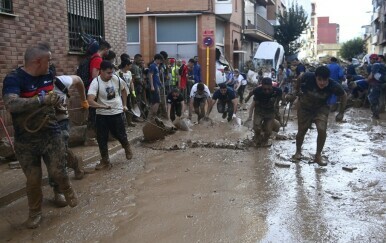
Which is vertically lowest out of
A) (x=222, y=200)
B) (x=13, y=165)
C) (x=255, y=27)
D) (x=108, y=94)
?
(x=222, y=200)

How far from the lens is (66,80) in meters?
4.93

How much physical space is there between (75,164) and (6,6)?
3214 mm

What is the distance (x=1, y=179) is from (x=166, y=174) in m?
2.18

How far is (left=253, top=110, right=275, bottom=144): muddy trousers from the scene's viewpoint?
8445 mm

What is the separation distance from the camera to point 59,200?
5.05m

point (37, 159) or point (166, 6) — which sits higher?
point (166, 6)

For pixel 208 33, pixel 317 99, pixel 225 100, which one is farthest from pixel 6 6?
pixel 208 33

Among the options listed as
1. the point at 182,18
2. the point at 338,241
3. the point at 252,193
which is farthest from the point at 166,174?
the point at 182,18

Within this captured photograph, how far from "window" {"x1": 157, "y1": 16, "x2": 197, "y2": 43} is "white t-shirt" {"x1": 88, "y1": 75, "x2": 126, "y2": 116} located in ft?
55.1

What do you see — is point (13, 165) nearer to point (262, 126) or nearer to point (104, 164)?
point (104, 164)

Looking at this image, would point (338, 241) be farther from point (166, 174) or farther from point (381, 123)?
point (381, 123)

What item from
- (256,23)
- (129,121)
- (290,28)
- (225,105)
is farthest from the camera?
(290,28)

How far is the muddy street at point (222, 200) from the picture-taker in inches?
166

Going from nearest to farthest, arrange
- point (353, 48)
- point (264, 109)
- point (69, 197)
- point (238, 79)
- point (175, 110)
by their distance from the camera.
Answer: point (69, 197)
point (264, 109)
point (175, 110)
point (238, 79)
point (353, 48)
